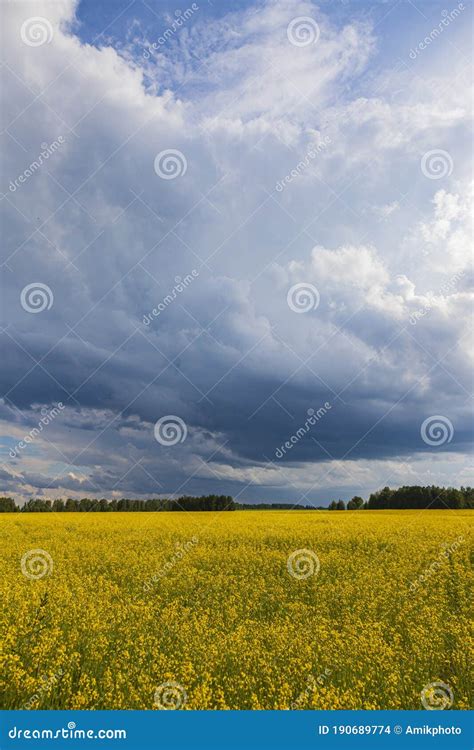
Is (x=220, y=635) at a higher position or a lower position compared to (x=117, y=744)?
higher

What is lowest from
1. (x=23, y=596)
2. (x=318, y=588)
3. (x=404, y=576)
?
(x=23, y=596)

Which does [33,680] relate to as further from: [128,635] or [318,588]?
[318,588]

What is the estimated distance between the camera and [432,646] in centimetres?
944

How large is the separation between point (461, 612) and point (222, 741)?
7816 mm

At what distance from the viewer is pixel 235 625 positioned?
1033cm

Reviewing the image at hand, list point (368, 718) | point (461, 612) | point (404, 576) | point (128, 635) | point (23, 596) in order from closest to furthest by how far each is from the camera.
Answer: point (368, 718), point (128, 635), point (23, 596), point (461, 612), point (404, 576)

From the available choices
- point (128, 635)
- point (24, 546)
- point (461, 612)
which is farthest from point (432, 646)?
point (24, 546)

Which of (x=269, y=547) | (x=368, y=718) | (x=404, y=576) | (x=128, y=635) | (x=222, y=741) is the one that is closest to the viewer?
(x=222, y=741)

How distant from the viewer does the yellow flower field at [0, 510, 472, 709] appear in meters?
7.49

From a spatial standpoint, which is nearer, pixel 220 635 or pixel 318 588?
pixel 220 635

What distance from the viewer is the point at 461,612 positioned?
37.9ft

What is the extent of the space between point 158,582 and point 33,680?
19.6 ft

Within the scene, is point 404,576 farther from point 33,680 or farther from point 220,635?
point 33,680

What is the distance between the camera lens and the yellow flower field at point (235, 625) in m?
7.49
